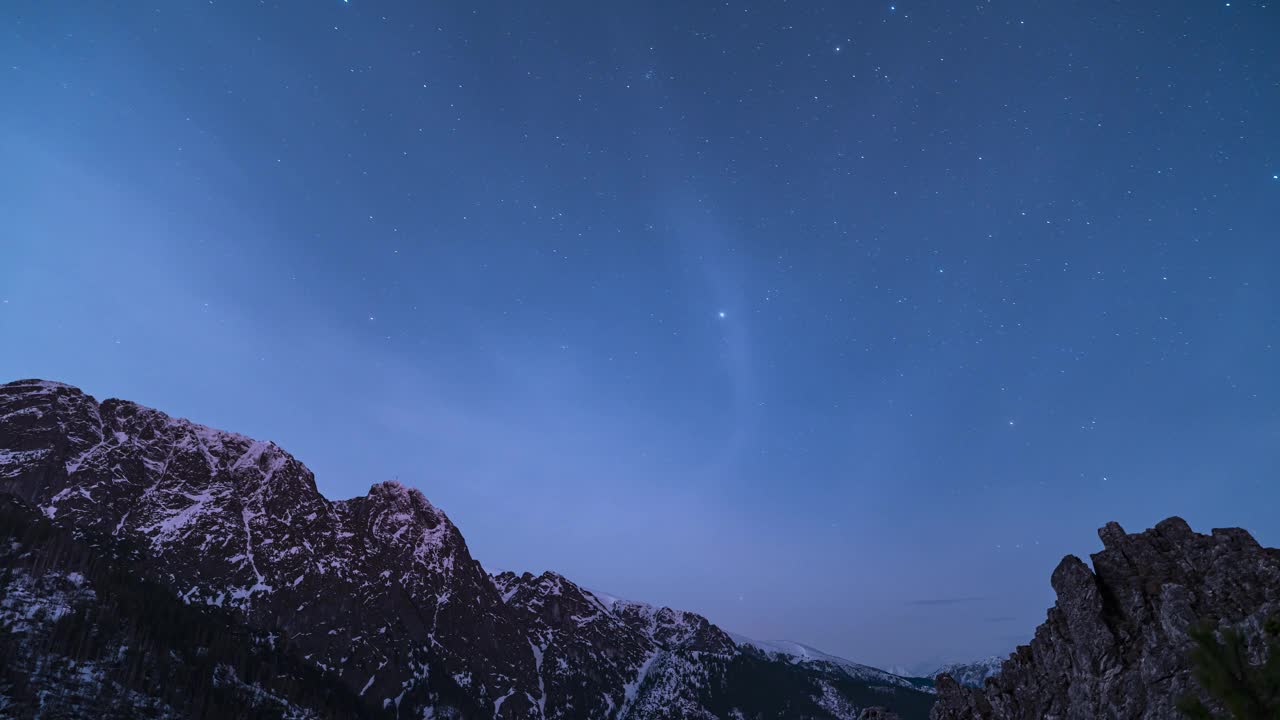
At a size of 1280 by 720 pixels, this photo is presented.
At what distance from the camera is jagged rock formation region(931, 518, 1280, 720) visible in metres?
49.9

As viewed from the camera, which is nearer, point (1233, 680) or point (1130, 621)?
point (1233, 680)

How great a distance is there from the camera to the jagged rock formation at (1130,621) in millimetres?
49938

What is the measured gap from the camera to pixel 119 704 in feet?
540

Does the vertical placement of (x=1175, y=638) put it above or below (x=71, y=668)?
above

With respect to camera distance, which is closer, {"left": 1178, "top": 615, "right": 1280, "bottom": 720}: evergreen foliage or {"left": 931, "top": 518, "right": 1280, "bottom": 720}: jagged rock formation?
{"left": 1178, "top": 615, "right": 1280, "bottom": 720}: evergreen foliage

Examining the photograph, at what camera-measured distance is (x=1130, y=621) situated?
5775 centimetres

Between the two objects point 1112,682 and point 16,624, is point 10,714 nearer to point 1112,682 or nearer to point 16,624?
point 16,624

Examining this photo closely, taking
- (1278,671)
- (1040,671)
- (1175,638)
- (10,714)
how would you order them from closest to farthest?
(1278,671) → (1175,638) → (1040,671) → (10,714)

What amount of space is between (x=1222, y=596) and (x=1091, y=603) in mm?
10374

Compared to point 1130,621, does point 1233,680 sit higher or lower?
lower

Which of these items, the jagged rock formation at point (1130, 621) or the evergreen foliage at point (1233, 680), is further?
the jagged rock formation at point (1130, 621)

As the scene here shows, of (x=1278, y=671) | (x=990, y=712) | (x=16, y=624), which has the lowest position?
(x=16, y=624)

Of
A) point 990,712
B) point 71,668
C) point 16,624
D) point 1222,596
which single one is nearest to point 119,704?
point 71,668

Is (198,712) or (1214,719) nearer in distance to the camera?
(1214,719)
